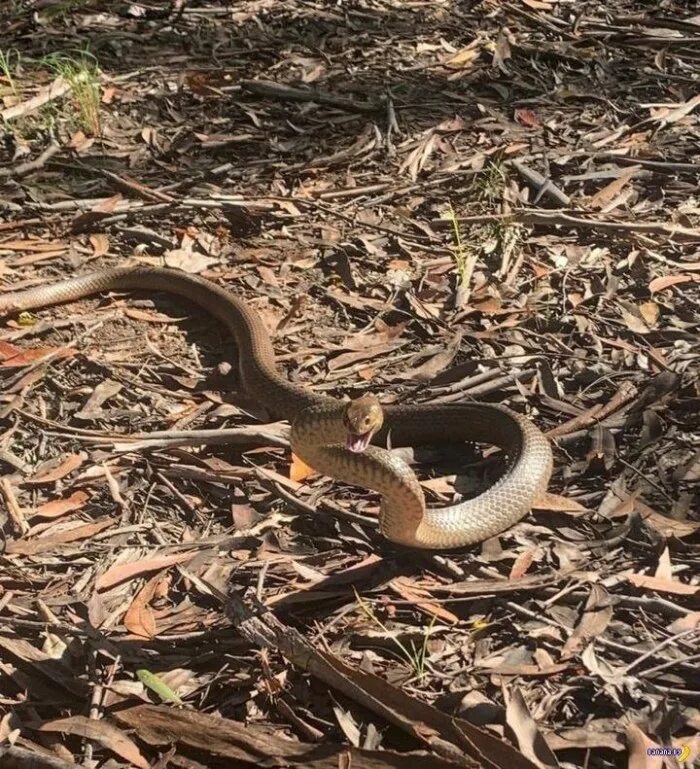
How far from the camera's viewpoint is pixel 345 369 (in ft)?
17.2

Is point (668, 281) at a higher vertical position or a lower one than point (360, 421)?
lower

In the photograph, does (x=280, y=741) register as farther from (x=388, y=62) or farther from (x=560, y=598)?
(x=388, y=62)

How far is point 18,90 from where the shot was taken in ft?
24.9

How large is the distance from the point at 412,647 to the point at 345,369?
6.43 feet

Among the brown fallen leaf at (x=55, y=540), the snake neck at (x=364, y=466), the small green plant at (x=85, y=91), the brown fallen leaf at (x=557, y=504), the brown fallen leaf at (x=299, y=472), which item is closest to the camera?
the snake neck at (x=364, y=466)

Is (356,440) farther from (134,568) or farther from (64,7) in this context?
(64,7)

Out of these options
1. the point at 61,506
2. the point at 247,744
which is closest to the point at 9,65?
the point at 61,506

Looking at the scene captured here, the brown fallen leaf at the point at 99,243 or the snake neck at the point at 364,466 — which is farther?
the brown fallen leaf at the point at 99,243

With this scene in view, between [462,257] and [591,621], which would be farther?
[462,257]

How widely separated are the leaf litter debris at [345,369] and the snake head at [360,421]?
56 cm

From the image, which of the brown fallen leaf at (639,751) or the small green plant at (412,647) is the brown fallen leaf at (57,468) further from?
the brown fallen leaf at (639,751)

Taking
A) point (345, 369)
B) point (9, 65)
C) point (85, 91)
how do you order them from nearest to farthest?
1. point (345, 369)
2. point (85, 91)
3. point (9, 65)

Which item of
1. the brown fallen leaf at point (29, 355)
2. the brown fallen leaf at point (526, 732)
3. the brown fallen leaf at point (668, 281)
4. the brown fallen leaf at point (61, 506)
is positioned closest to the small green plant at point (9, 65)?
the brown fallen leaf at point (29, 355)

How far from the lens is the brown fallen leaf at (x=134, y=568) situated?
154 inches
